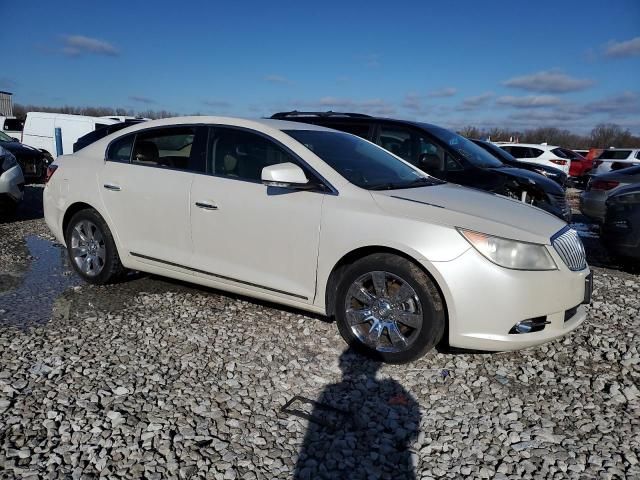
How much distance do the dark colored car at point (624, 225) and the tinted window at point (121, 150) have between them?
5152 millimetres

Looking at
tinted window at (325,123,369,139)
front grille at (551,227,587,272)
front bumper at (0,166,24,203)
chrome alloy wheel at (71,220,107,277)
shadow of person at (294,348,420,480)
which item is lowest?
shadow of person at (294,348,420,480)

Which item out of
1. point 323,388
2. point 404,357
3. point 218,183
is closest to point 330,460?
point 323,388

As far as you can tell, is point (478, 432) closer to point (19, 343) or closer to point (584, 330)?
point (584, 330)

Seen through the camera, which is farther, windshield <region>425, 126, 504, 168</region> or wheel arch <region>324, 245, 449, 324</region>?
windshield <region>425, 126, 504, 168</region>

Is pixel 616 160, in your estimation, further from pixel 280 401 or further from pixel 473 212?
pixel 280 401

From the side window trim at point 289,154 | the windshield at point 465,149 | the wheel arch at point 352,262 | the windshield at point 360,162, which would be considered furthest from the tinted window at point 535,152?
the wheel arch at point 352,262

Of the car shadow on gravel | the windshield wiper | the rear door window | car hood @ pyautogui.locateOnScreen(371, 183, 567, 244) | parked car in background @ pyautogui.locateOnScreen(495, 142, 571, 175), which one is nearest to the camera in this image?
car hood @ pyautogui.locateOnScreen(371, 183, 567, 244)

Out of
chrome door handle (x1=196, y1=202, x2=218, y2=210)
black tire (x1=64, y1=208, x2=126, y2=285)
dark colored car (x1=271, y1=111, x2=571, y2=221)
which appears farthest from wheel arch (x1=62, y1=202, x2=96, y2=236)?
dark colored car (x1=271, y1=111, x2=571, y2=221)

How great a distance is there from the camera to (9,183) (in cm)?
786

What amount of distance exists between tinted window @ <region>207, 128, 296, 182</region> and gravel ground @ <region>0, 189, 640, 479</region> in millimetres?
1202

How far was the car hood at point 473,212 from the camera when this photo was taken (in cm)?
329

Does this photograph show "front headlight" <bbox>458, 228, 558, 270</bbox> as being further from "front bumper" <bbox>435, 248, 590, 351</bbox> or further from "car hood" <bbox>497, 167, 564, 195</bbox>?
"car hood" <bbox>497, 167, 564, 195</bbox>

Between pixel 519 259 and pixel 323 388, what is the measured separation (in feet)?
4.77

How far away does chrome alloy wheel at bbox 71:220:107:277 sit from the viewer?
4.96 metres
